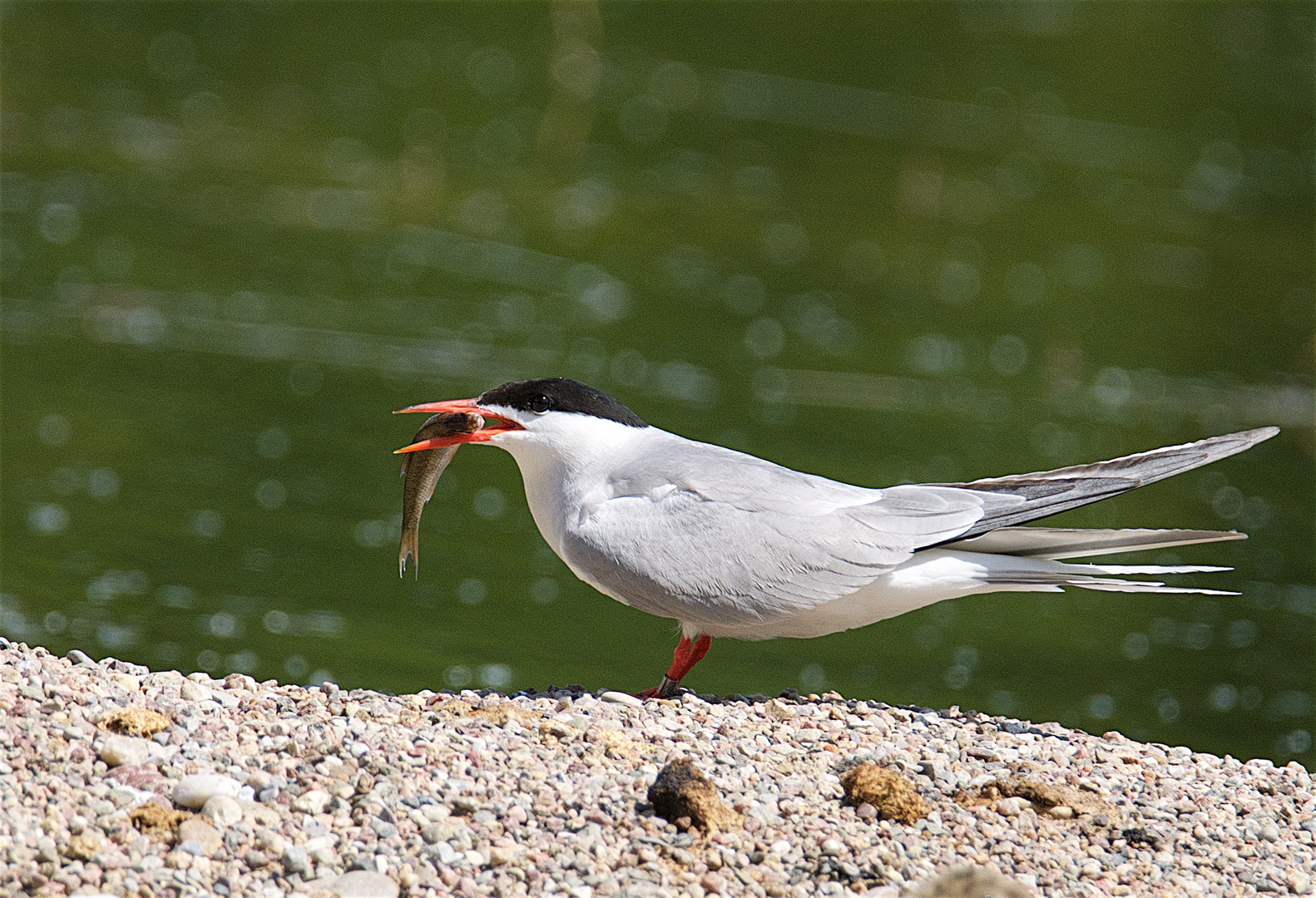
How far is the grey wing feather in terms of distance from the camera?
5.60 metres

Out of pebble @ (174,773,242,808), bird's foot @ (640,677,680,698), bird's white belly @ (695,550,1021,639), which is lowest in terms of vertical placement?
bird's foot @ (640,677,680,698)

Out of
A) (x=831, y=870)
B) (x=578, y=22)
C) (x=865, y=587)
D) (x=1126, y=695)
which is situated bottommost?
(x=1126, y=695)

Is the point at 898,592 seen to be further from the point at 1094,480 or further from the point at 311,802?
the point at 311,802

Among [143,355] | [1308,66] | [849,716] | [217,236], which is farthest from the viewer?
[1308,66]

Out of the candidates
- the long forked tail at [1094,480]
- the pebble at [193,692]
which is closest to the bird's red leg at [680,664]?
the long forked tail at [1094,480]

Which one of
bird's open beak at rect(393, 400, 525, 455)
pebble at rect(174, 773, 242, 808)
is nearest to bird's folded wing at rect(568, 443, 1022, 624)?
bird's open beak at rect(393, 400, 525, 455)

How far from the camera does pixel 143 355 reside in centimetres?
1173

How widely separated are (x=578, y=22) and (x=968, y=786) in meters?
18.8

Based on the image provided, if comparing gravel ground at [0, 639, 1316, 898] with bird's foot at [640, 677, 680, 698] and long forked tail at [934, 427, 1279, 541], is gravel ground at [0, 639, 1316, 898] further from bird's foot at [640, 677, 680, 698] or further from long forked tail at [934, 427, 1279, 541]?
long forked tail at [934, 427, 1279, 541]

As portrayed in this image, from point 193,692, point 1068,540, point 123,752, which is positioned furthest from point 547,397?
point 123,752

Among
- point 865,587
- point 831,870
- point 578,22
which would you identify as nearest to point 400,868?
point 831,870

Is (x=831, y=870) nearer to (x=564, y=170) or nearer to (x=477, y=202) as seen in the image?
(x=477, y=202)

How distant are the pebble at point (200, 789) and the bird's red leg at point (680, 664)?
5.38 ft

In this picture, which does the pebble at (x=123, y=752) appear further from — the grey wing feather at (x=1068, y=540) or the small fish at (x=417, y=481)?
the grey wing feather at (x=1068, y=540)
